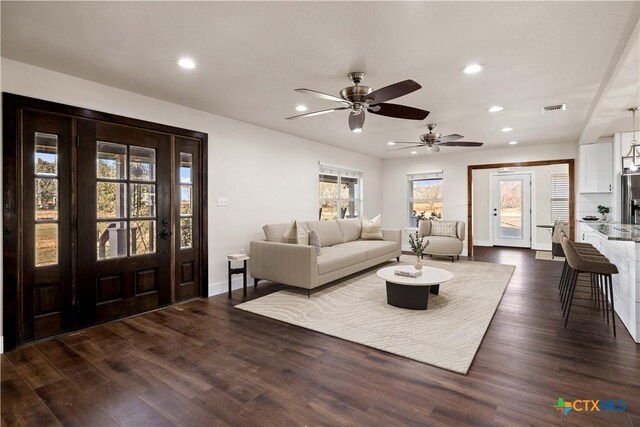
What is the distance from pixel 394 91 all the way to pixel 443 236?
5084 millimetres

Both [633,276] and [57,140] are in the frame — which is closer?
[633,276]

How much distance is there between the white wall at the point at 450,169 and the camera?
6.78m

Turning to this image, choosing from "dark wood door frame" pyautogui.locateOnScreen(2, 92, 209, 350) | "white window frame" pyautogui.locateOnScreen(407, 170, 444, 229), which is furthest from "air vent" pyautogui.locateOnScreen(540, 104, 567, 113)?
"dark wood door frame" pyautogui.locateOnScreen(2, 92, 209, 350)

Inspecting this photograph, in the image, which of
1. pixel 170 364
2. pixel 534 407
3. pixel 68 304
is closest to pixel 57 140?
pixel 68 304

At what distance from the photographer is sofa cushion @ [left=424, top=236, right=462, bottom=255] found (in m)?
6.61

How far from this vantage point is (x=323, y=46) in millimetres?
2510

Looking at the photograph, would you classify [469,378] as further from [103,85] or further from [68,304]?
[103,85]

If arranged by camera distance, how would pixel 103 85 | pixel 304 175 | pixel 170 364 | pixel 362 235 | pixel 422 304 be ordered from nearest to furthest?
pixel 170 364
pixel 103 85
pixel 422 304
pixel 304 175
pixel 362 235

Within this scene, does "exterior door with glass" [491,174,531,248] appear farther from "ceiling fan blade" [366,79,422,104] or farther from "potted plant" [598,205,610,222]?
"ceiling fan blade" [366,79,422,104]

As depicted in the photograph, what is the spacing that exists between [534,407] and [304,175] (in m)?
4.88

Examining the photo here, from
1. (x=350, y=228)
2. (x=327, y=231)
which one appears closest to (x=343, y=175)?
(x=350, y=228)

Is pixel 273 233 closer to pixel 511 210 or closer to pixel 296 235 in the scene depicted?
pixel 296 235

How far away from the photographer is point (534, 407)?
1902 millimetres

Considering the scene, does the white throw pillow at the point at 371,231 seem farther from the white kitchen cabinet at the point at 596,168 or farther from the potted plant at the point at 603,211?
the potted plant at the point at 603,211
